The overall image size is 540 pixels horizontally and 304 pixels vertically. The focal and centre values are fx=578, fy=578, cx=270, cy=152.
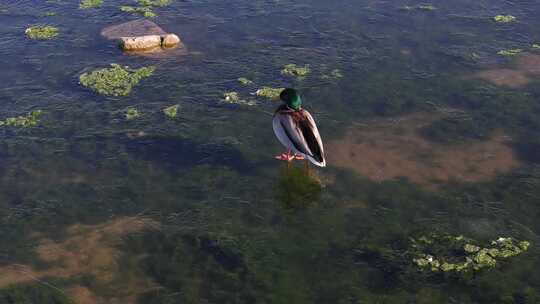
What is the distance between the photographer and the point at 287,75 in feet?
56.6

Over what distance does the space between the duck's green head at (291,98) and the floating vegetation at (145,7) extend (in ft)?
33.7

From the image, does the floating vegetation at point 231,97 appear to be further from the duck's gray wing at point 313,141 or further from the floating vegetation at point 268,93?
the duck's gray wing at point 313,141

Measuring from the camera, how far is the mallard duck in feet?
40.0

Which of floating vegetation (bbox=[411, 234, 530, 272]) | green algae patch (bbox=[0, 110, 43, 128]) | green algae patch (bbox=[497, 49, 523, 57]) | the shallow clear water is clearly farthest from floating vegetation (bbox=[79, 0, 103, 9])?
floating vegetation (bbox=[411, 234, 530, 272])

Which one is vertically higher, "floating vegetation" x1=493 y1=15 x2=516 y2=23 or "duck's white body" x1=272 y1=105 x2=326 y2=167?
"floating vegetation" x1=493 y1=15 x2=516 y2=23

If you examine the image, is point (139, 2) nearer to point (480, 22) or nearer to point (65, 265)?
point (480, 22)

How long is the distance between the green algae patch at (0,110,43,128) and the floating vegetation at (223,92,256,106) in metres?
5.03

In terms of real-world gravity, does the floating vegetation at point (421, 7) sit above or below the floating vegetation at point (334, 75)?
above

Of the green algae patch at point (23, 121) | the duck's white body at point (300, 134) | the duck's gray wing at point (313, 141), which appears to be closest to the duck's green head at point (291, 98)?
the duck's white body at point (300, 134)

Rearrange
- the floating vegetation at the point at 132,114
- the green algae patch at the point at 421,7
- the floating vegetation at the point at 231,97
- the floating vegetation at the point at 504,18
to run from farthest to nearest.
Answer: the green algae patch at the point at 421,7 < the floating vegetation at the point at 504,18 < the floating vegetation at the point at 231,97 < the floating vegetation at the point at 132,114

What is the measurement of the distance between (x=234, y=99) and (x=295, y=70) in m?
2.46

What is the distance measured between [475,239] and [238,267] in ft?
14.7

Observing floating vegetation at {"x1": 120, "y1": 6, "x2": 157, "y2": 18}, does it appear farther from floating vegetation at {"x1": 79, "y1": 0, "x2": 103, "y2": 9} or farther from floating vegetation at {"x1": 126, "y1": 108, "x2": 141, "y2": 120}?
floating vegetation at {"x1": 126, "y1": 108, "x2": 141, "y2": 120}

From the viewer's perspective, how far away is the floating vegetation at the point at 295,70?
56.7 feet
